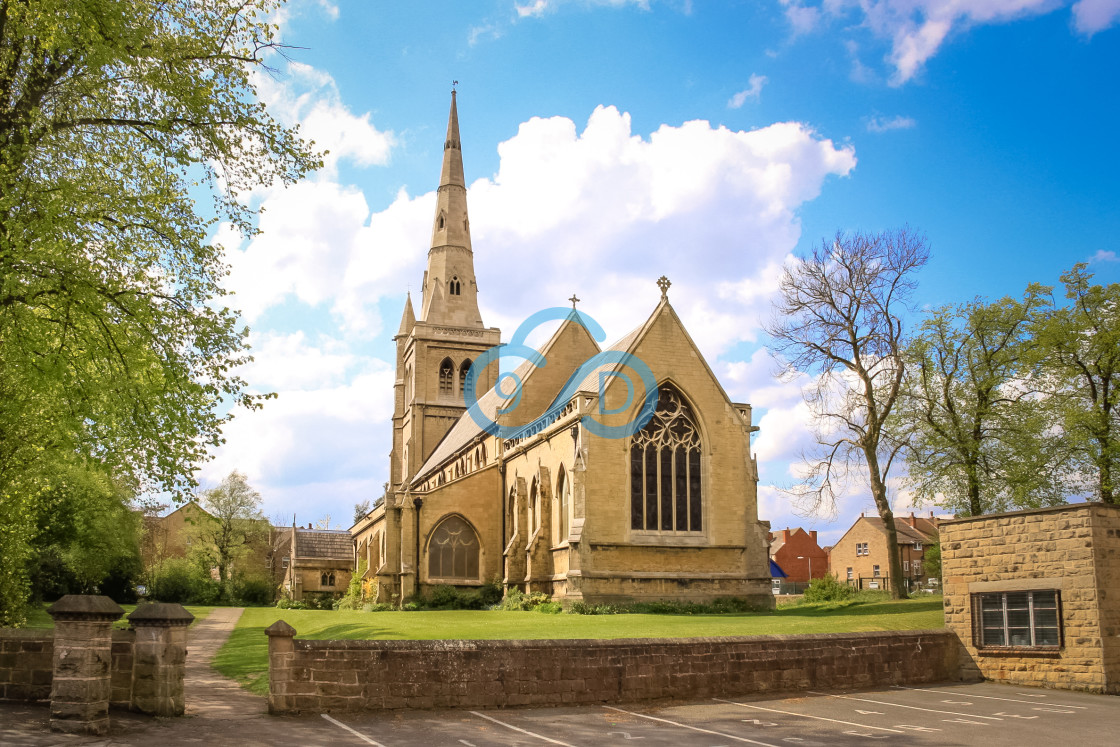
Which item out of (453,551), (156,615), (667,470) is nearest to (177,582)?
(453,551)

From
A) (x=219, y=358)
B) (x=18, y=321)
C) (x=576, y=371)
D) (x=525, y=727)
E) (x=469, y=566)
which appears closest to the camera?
(x=525, y=727)

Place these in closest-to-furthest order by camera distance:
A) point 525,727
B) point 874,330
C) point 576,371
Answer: point 525,727 < point 874,330 < point 576,371

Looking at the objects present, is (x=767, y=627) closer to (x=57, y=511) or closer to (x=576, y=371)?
(x=576, y=371)

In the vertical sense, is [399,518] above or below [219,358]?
below

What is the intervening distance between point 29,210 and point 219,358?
3.76 meters

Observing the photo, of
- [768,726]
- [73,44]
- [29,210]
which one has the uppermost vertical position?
[73,44]

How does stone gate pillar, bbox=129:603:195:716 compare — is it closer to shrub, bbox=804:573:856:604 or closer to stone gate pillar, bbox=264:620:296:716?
stone gate pillar, bbox=264:620:296:716

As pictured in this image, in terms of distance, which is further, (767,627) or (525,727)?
(767,627)

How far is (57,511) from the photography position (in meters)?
36.7

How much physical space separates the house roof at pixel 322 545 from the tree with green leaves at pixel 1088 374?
3943cm

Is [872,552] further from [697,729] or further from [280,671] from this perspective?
[280,671]

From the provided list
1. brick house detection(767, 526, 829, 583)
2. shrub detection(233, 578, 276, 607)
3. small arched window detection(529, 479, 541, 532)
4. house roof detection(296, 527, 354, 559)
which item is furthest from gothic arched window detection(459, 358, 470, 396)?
brick house detection(767, 526, 829, 583)

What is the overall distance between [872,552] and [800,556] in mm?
9000

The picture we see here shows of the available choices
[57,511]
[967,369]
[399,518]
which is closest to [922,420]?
[967,369]
